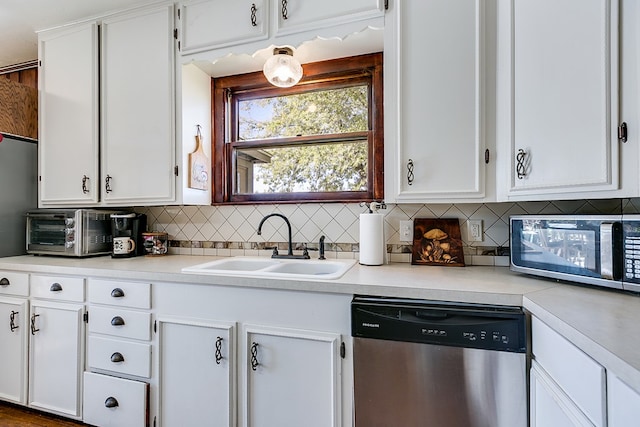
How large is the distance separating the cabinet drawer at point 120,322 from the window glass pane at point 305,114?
51.8 inches

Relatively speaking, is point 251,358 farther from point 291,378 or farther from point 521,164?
point 521,164

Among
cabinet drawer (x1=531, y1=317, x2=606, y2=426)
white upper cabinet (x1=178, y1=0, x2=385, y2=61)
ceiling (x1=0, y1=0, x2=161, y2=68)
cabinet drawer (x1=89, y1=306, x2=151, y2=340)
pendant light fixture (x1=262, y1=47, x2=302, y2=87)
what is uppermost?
ceiling (x1=0, y1=0, x2=161, y2=68)

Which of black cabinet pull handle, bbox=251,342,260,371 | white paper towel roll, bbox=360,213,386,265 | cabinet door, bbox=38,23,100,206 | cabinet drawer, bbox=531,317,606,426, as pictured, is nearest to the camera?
cabinet drawer, bbox=531,317,606,426

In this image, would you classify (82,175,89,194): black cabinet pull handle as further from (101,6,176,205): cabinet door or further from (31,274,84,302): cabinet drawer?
(31,274,84,302): cabinet drawer

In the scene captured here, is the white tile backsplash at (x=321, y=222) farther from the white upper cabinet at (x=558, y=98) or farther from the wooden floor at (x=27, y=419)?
the wooden floor at (x=27, y=419)

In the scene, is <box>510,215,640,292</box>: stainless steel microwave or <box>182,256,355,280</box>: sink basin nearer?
<box>510,215,640,292</box>: stainless steel microwave

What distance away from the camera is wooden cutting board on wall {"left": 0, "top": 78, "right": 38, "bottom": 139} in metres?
2.10

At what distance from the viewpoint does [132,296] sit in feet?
5.23

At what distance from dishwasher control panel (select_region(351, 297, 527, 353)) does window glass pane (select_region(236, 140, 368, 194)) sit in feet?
3.02

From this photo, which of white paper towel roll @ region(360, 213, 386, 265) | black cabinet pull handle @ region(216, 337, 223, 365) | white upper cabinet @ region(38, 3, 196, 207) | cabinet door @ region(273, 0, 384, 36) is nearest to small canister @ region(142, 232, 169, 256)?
white upper cabinet @ region(38, 3, 196, 207)

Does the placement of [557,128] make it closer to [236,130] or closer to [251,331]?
[251,331]

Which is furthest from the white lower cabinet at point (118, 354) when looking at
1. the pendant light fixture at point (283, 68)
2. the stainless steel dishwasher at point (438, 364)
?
the pendant light fixture at point (283, 68)

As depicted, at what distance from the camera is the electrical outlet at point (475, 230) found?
1725mm

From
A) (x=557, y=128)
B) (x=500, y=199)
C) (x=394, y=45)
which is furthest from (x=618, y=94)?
(x=394, y=45)
